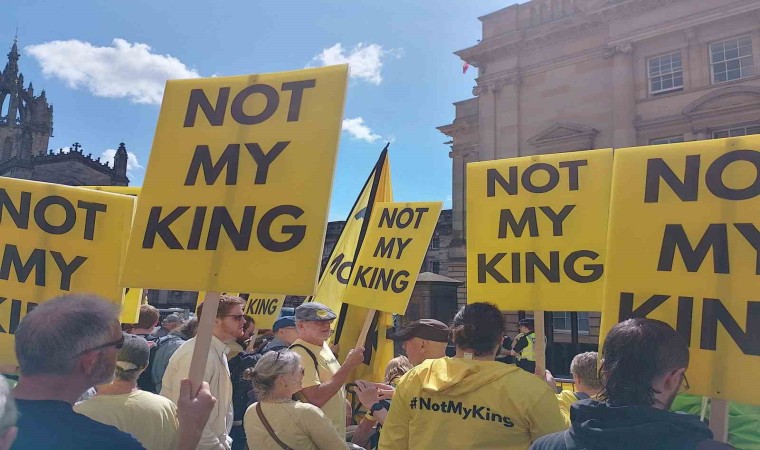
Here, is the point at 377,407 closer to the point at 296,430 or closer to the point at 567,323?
the point at 296,430

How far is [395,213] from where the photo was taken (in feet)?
18.9

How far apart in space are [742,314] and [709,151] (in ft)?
2.58

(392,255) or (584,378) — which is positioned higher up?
(392,255)

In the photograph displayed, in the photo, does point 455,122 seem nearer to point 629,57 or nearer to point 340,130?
point 629,57

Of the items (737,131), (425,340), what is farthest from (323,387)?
(737,131)

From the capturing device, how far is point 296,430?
297cm

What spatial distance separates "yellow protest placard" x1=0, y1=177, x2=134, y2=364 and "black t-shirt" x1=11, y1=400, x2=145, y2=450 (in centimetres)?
181

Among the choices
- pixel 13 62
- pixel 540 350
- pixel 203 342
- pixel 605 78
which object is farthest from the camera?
pixel 13 62

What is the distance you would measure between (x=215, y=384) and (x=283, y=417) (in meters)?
0.69

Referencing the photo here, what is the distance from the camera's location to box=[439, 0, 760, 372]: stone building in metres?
18.6

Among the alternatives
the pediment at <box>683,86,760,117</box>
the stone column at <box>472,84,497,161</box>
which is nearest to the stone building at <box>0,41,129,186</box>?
the stone column at <box>472,84,497,161</box>

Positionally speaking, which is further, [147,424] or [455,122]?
[455,122]

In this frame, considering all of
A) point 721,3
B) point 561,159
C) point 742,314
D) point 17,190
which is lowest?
point 742,314

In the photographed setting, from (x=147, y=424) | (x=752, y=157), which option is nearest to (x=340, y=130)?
(x=147, y=424)
